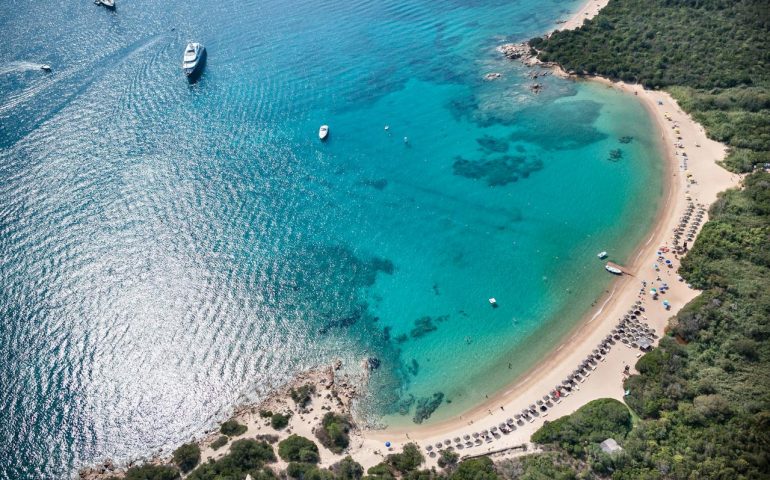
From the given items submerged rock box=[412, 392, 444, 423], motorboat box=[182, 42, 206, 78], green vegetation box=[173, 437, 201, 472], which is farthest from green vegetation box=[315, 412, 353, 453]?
motorboat box=[182, 42, 206, 78]

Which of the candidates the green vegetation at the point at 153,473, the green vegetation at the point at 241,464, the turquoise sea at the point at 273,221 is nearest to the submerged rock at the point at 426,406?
the turquoise sea at the point at 273,221

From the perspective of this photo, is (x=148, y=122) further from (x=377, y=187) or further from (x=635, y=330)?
(x=635, y=330)

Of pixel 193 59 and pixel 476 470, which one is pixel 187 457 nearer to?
pixel 476 470

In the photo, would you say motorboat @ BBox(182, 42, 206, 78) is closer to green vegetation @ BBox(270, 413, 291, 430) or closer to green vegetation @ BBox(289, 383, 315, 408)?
green vegetation @ BBox(289, 383, 315, 408)

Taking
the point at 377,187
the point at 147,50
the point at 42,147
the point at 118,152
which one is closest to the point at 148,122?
the point at 118,152

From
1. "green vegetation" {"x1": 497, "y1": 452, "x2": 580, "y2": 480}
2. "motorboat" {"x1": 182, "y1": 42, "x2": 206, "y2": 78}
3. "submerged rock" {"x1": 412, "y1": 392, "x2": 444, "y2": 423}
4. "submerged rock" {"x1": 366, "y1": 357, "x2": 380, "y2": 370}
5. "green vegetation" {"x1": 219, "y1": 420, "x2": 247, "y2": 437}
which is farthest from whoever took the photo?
"motorboat" {"x1": 182, "y1": 42, "x2": 206, "y2": 78}

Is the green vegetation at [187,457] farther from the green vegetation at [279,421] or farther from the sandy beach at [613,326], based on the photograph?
the sandy beach at [613,326]
